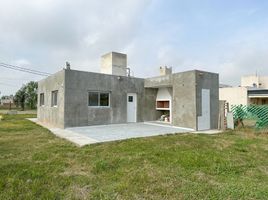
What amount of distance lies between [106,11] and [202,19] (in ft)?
18.3

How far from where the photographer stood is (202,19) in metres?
11.6

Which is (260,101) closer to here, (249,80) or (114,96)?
(249,80)

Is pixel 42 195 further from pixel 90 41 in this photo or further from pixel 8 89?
pixel 8 89

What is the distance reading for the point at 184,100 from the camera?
11477mm

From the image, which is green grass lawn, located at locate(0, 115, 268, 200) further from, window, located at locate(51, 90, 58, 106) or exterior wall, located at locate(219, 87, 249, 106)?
exterior wall, located at locate(219, 87, 249, 106)

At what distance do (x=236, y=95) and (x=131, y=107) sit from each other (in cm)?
2002

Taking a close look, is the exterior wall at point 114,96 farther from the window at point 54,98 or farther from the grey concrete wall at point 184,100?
the window at point 54,98

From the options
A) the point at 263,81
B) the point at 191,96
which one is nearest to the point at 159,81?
the point at 191,96

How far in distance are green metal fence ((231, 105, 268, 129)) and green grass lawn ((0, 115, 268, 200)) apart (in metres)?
4.77

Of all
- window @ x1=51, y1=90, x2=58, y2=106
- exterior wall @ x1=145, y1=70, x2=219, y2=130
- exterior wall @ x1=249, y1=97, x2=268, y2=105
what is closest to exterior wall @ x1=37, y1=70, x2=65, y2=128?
window @ x1=51, y1=90, x2=58, y2=106

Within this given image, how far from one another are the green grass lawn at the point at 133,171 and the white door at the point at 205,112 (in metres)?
4.16

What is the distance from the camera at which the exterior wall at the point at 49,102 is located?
11.5 m

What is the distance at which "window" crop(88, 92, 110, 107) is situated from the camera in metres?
12.2

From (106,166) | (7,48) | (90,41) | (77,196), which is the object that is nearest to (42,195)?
(77,196)
